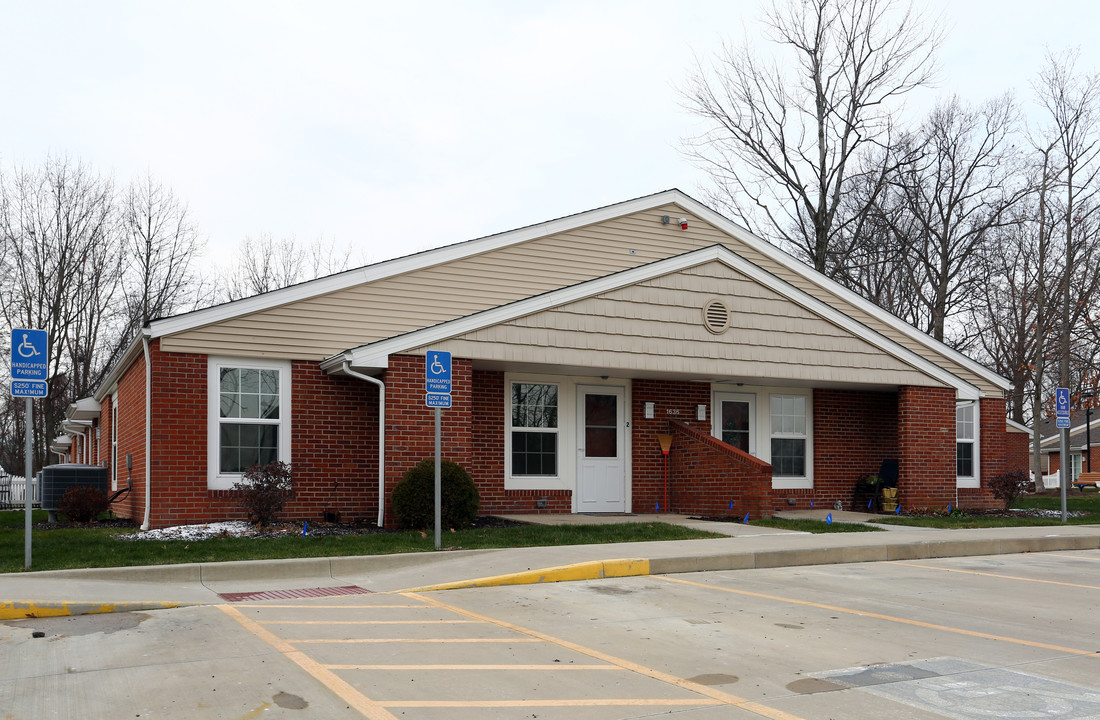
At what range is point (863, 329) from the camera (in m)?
17.8

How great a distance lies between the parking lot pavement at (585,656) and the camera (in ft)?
17.7

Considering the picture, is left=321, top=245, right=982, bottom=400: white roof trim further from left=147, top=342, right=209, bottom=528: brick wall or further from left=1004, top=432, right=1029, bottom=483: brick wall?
left=1004, top=432, right=1029, bottom=483: brick wall

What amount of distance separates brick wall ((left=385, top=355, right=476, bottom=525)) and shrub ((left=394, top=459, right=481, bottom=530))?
463 mm

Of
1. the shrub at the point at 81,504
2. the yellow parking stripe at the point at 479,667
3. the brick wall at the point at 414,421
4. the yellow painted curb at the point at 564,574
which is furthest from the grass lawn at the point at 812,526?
the shrub at the point at 81,504

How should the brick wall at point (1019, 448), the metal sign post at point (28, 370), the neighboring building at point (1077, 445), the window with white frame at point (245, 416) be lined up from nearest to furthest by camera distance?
1. the metal sign post at point (28, 370)
2. the window with white frame at point (245, 416)
3. the brick wall at point (1019, 448)
4. the neighboring building at point (1077, 445)

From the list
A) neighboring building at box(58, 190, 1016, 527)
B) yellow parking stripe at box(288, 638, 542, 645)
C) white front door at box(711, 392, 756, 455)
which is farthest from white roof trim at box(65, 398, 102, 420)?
yellow parking stripe at box(288, 638, 542, 645)

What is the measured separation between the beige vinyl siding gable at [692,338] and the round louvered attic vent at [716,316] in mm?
89

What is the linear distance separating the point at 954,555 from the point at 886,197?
2852 cm

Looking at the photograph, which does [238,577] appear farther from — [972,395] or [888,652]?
[972,395]

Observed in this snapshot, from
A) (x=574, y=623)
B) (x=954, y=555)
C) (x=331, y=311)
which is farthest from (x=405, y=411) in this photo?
(x=954, y=555)

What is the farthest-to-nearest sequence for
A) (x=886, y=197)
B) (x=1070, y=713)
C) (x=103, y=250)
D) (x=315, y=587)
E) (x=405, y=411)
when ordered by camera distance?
(x=886, y=197), (x=103, y=250), (x=405, y=411), (x=315, y=587), (x=1070, y=713)

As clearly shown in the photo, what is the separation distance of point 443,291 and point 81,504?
7077 mm

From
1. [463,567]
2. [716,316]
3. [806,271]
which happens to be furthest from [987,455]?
[463,567]

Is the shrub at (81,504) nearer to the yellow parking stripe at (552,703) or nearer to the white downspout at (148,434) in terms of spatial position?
the white downspout at (148,434)
